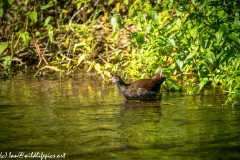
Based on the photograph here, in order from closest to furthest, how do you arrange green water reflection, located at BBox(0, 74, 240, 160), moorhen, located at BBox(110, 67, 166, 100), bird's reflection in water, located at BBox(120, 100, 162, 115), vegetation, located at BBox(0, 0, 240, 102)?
green water reflection, located at BBox(0, 74, 240, 160)
vegetation, located at BBox(0, 0, 240, 102)
bird's reflection in water, located at BBox(120, 100, 162, 115)
moorhen, located at BBox(110, 67, 166, 100)

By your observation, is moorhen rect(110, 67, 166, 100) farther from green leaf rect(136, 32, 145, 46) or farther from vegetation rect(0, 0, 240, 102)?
green leaf rect(136, 32, 145, 46)

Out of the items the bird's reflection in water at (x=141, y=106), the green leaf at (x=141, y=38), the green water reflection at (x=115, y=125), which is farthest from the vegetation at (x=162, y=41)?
the bird's reflection in water at (x=141, y=106)

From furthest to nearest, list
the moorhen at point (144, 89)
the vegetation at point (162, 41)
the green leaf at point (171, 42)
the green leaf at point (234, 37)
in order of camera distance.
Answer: the moorhen at point (144, 89) < the green leaf at point (171, 42) < the vegetation at point (162, 41) < the green leaf at point (234, 37)

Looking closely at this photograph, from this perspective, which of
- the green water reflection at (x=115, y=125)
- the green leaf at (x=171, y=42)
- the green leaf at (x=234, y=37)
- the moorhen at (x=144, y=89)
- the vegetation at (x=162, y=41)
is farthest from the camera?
the moorhen at (x=144, y=89)

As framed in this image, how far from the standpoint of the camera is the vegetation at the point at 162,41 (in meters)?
7.05

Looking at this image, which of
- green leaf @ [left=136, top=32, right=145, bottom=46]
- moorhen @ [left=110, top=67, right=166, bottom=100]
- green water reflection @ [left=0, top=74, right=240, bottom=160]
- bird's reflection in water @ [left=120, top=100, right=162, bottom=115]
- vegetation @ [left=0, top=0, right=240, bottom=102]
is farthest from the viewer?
moorhen @ [left=110, top=67, right=166, bottom=100]

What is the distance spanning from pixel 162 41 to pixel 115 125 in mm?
2216

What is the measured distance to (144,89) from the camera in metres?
8.81

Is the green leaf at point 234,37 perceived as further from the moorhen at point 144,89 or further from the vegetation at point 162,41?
the moorhen at point 144,89

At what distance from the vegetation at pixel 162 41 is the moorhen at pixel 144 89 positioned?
29cm

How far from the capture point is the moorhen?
8797 mm

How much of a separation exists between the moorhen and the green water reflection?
16 centimetres

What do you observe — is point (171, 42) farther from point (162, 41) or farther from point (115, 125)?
point (115, 125)

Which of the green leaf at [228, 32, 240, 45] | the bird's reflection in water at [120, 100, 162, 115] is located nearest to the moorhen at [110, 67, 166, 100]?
the bird's reflection in water at [120, 100, 162, 115]
